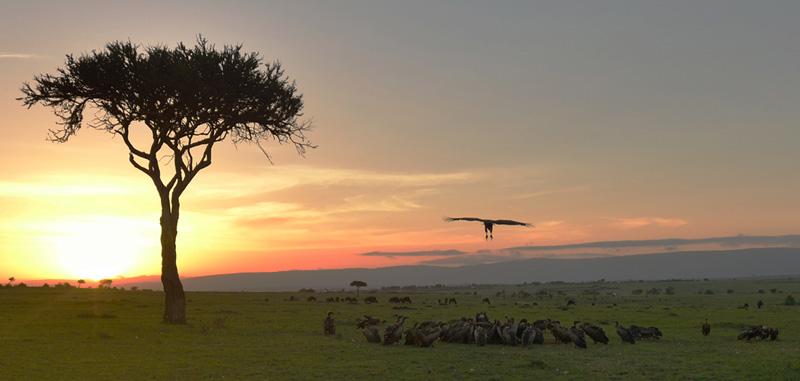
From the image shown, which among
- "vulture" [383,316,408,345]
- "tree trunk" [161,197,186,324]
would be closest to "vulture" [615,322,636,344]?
"vulture" [383,316,408,345]

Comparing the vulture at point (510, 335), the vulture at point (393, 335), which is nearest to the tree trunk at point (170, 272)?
the vulture at point (393, 335)

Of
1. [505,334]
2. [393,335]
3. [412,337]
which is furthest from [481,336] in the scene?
[393,335]

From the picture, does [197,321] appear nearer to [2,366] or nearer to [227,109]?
[227,109]

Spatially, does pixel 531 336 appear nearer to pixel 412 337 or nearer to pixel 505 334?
pixel 505 334

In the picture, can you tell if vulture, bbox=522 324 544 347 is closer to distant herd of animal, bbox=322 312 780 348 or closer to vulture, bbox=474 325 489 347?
distant herd of animal, bbox=322 312 780 348

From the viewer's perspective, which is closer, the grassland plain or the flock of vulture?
the grassland plain

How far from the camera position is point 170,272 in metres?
33.3

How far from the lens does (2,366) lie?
60.6 feet

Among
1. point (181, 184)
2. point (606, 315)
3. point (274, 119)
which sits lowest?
point (606, 315)

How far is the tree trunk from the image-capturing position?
3281cm

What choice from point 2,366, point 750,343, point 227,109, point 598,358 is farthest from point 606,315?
point 2,366

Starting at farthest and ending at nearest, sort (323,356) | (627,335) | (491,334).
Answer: (627,335), (491,334), (323,356)

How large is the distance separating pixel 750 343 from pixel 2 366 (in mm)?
26283

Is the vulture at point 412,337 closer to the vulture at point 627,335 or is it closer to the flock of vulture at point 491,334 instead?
the flock of vulture at point 491,334
